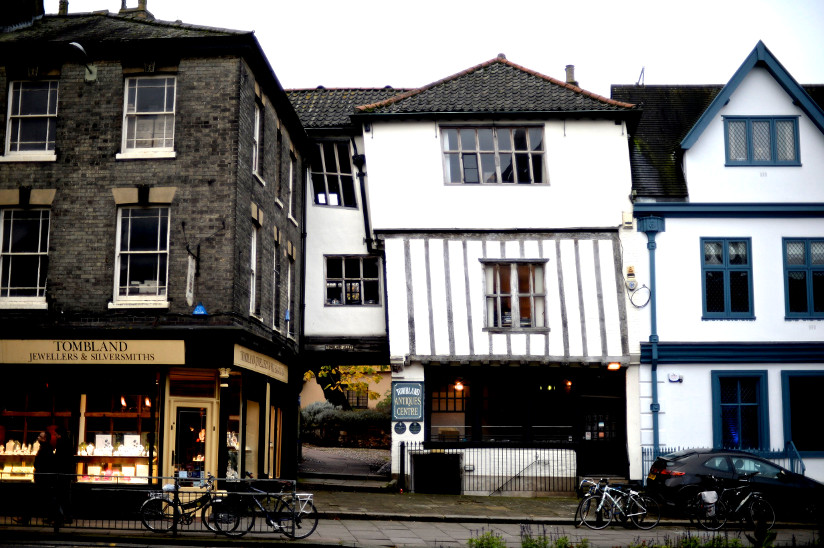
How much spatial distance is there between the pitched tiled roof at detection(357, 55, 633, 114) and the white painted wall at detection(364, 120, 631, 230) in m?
0.50

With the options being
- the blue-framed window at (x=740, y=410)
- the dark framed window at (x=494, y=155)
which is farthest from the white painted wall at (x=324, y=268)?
the blue-framed window at (x=740, y=410)

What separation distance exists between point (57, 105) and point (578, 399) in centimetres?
1516

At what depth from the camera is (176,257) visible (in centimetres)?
1911

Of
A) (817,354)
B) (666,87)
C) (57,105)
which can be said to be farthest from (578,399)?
(57,105)

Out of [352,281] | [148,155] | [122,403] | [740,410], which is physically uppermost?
[148,155]

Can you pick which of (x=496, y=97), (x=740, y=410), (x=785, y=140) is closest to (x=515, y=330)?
(x=740, y=410)

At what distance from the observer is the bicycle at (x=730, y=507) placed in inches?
695

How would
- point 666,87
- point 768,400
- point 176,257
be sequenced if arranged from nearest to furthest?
point 176,257 < point 768,400 < point 666,87

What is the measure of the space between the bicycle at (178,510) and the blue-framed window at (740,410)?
46.0 feet

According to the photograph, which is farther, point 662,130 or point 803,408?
point 662,130

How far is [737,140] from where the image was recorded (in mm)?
24984

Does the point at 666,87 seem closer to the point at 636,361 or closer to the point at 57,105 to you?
the point at 636,361

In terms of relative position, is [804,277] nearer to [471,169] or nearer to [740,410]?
[740,410]

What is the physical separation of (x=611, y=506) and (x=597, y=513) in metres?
0.35
